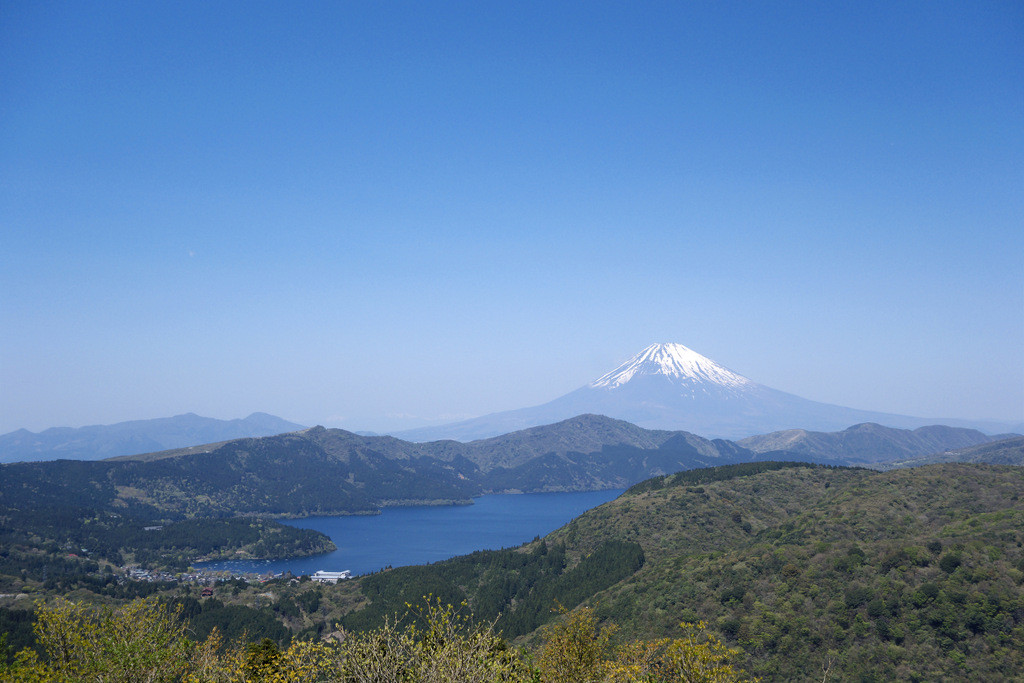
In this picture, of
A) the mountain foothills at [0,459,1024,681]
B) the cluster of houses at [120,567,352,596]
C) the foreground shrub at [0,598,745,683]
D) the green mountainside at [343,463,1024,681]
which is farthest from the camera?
the cluster of houses at [120,567,352,596]

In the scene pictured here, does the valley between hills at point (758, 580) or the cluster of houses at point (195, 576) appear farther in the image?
→ the cluster of houses at point (195, 576)

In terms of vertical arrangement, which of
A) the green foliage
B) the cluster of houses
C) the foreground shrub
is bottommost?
the cluster of houses

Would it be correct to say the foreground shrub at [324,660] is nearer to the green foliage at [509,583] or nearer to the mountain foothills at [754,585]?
the mountain foothills at [754,585]

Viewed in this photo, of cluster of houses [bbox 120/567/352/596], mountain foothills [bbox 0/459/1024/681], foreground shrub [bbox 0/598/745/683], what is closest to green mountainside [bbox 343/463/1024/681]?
mountain foothills [bbox 0/459/1024/681]

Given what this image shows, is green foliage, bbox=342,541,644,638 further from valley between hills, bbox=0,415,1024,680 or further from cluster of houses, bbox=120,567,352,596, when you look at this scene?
cluster of houses, bbox=120,567,352,596

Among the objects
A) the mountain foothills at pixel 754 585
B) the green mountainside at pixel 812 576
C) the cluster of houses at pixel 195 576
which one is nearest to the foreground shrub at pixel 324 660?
the mountain foothills at pixel 754 585

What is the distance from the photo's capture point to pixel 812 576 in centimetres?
6231

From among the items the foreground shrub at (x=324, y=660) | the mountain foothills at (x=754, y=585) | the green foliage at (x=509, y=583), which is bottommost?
the green foliage at (x=509, y=583)

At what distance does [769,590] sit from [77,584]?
14880cm

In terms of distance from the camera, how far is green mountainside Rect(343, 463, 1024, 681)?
1893 inches

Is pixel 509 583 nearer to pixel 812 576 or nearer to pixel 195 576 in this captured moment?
pixel 812 576

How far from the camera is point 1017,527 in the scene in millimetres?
60625

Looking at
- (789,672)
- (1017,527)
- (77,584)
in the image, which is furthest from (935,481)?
(77,584)

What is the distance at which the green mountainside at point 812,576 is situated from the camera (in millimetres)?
48094
